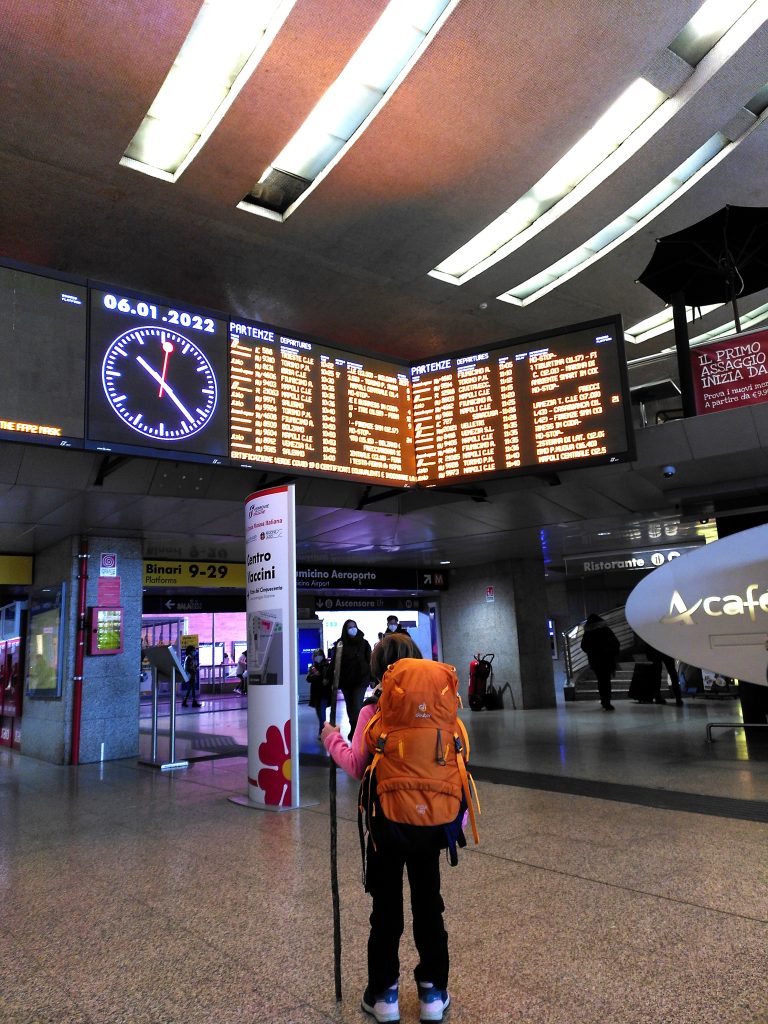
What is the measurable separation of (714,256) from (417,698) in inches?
388

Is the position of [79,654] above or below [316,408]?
below

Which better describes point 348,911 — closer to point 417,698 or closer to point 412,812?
point 412,812

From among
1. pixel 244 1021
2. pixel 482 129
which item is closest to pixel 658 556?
pixel 482 129

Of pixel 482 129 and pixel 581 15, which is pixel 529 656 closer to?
pixel 482 129

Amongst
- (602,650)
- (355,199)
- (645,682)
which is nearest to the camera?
(355,199)

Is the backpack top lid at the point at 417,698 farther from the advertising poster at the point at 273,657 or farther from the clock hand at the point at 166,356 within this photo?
the clock hand at the point at 166,356

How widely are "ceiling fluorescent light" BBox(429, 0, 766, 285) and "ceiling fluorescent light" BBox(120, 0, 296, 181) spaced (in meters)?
3.72

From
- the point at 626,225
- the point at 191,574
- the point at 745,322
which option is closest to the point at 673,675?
the point at 745,322

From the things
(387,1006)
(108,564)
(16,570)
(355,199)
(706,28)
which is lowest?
(387,1006)

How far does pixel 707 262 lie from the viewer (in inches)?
401

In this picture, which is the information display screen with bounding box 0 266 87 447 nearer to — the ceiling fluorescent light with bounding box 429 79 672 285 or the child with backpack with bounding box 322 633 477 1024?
the child with backpack with bounding box 322 633 477 1024

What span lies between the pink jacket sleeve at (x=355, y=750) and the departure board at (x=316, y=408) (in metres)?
4.55

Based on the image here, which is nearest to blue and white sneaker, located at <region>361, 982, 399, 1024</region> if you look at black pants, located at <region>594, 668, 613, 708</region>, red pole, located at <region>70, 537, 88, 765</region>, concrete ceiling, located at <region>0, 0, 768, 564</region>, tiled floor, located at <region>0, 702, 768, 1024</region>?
tiled floor, located at <region>0, 702, 768, 1024</region>

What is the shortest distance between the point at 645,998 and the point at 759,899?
1.38 meters
